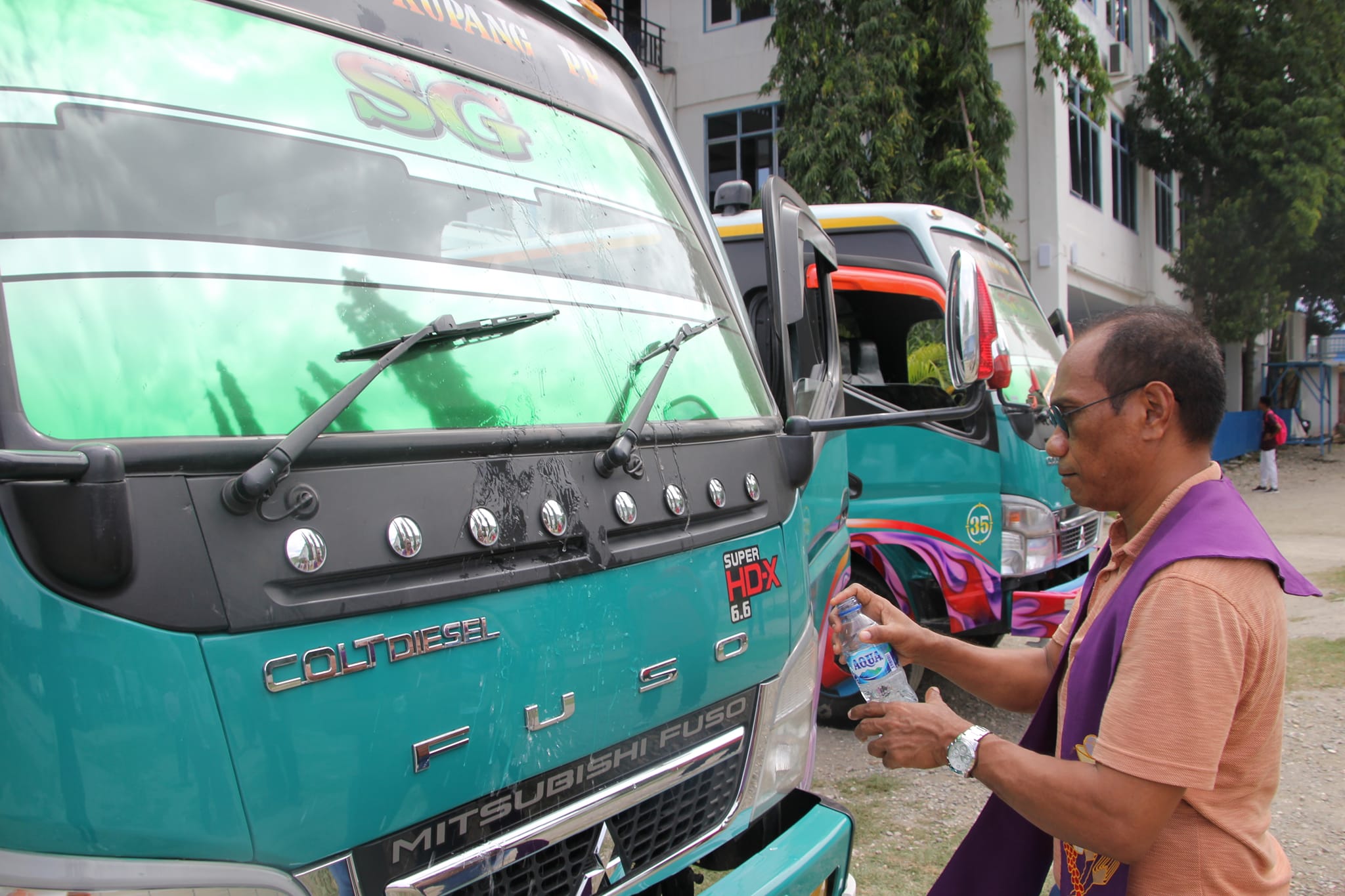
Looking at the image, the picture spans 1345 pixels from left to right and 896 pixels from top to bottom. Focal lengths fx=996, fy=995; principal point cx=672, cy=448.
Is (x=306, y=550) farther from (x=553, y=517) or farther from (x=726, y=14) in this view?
(x=726, y=14)

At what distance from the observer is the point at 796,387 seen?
3.08 metres

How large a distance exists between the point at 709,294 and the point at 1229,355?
2999cm

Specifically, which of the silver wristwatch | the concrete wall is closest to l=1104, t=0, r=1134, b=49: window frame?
the concrete wall

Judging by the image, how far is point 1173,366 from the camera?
68.7 inches

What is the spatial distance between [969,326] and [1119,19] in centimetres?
2184

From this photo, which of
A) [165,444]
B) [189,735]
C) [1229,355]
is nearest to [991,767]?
[189,735]

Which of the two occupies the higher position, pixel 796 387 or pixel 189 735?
pixel 796 387

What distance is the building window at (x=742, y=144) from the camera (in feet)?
56.9

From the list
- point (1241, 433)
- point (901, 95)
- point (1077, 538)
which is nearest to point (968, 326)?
point (1077, 538)

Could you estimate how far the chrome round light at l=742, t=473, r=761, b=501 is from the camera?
7.54ft

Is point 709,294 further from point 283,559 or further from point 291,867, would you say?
point 291,867

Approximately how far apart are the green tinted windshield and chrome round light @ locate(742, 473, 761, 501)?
188mm

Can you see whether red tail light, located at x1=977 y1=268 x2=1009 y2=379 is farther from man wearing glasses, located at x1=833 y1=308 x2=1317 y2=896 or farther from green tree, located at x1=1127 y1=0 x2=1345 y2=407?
green tree, located at x1=1127 y1=0 x2=1345 y2=407

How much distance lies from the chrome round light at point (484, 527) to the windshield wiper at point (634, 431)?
0.30 meters
